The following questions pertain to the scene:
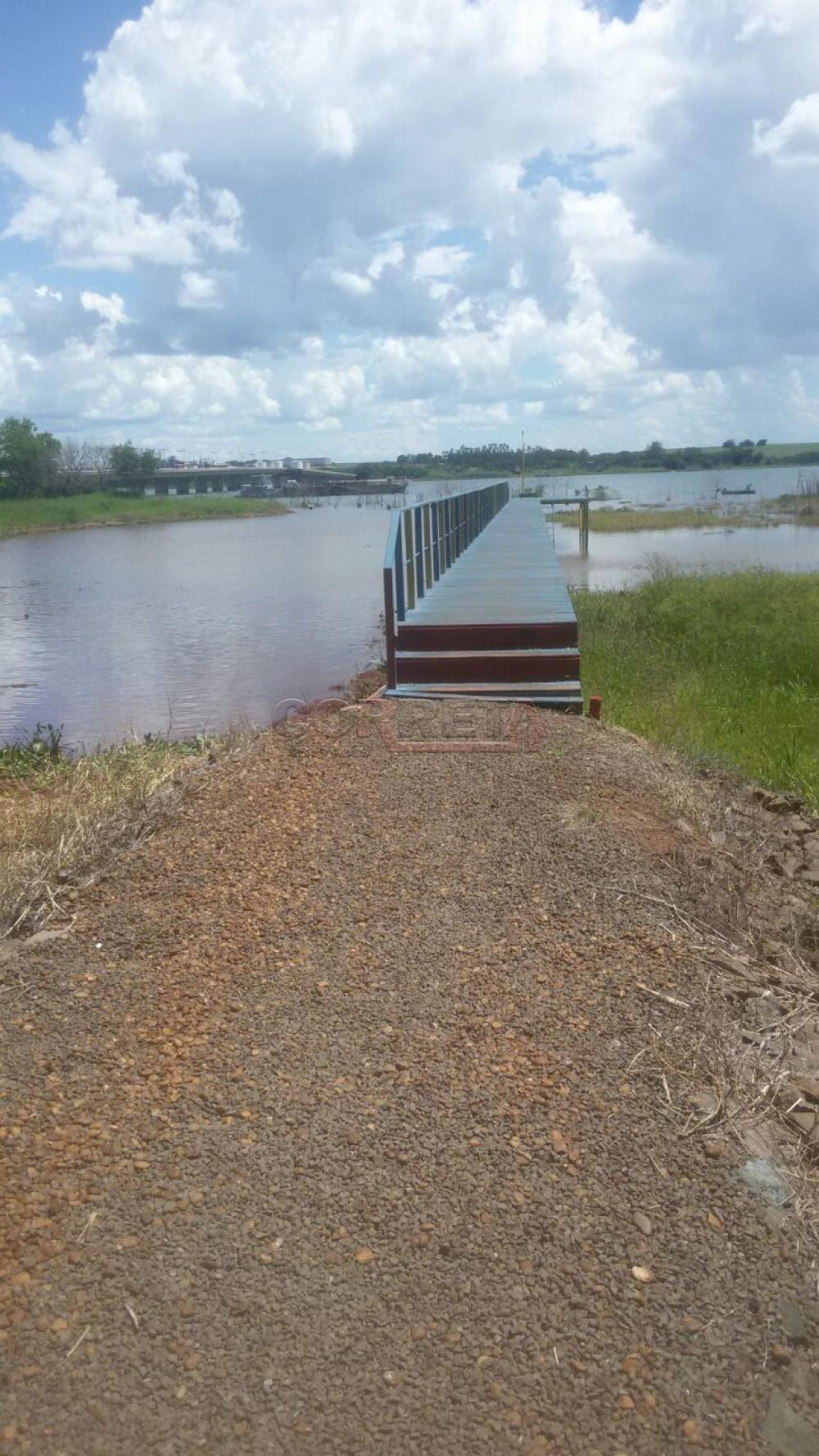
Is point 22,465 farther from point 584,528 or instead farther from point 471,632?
point 471,632

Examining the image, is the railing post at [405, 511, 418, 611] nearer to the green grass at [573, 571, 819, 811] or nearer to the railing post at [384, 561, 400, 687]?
the railing post at [384, 561, 400, 687]

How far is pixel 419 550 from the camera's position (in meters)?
12.0

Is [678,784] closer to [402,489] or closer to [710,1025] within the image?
[710,1025]

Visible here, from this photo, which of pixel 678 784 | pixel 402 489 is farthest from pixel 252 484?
pixel 678 784

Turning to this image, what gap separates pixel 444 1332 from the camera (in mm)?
2453

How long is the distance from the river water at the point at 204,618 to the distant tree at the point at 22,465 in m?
40.7

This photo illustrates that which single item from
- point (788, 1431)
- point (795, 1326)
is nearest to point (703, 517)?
point (795, 1326)

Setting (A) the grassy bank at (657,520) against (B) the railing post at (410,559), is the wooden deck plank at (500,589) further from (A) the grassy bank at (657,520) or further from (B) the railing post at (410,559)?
(A) the grassy bank at (657,520)

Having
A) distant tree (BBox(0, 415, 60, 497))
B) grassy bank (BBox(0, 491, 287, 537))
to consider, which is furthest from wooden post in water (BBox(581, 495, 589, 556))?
distant tree (BBox(0, 415, 60, 497))

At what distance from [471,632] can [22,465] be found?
94.0m

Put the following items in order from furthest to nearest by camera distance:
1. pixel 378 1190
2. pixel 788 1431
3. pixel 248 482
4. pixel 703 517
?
pixel 248 482 < pixel 703 517 < pixel 378 1190 < pixel 788 1431

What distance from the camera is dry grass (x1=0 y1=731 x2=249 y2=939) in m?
4.62

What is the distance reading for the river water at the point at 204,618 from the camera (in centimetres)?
1545

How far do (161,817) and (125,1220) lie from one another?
9.94ft
